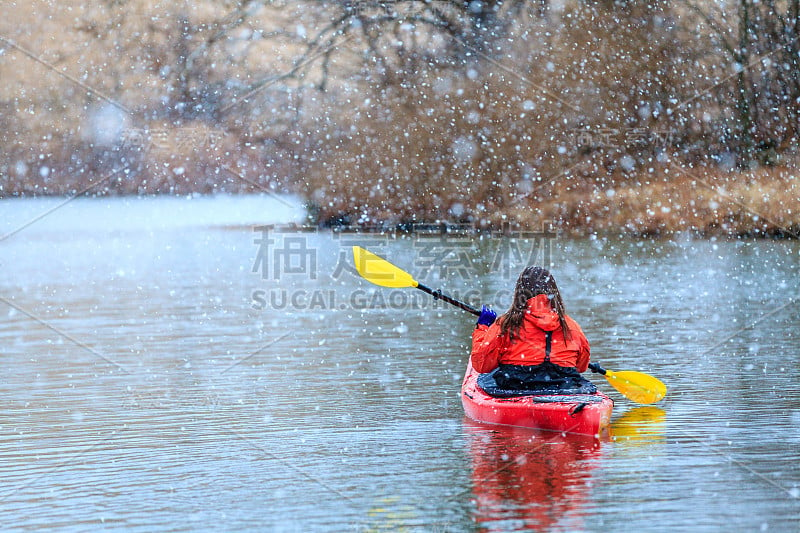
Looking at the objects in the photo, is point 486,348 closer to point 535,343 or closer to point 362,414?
point 535,343

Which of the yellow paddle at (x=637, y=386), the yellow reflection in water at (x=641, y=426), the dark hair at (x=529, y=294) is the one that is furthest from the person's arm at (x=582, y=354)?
the yellow paddle at (x=637, y=386)

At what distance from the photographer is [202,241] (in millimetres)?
33875

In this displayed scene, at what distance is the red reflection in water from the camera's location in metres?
5.25

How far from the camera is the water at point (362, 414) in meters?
5.51

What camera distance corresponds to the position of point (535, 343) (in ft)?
24.1

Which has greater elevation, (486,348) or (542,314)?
(542,314)

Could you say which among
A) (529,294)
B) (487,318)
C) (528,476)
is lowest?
(528,476)

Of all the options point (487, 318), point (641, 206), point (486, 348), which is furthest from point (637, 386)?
point (641, 206)

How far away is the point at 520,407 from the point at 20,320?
9.02m

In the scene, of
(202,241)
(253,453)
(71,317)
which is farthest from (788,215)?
(253,453)

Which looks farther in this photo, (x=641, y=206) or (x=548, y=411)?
(x=641, y=206)

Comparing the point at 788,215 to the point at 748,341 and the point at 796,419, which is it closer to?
the point at 748,341

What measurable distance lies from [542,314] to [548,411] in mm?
631

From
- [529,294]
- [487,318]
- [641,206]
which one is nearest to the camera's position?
[529,294]
